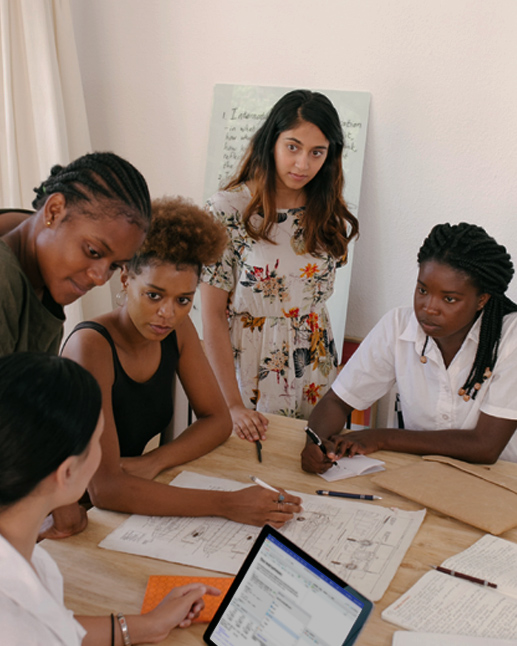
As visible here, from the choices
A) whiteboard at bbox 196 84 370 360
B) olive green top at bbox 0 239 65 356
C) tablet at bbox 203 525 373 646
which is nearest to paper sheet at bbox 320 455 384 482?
tablet at bbox 203 525 373 646

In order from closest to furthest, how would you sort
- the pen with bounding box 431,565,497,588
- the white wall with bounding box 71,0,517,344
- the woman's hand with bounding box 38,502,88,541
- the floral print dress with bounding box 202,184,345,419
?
1. the pen with bounding box 431,565,497,588
2. the woman's hand with bounding box 38,502,88,541
3. the floral print dress with bounding box 202,184,345,419
4. the white wall with bounding box 71,0,517,344

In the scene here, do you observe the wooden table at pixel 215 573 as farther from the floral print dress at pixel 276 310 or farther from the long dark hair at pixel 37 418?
the floral print dress at pixel 276 310

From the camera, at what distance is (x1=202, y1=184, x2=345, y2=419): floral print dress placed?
2143 mm

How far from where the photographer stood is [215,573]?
1165 millimetres

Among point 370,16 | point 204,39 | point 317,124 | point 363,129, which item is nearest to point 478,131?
point 363,129

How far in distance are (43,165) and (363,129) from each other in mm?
1485

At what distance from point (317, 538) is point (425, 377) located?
81 cm

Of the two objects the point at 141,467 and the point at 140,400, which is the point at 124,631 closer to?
the point at 141,467

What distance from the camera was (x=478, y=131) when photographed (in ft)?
8.43

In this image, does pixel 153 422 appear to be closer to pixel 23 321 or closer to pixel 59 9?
pixel 23 321

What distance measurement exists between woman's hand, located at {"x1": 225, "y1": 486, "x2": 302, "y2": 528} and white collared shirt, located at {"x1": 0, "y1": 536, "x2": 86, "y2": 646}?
0.54 meters

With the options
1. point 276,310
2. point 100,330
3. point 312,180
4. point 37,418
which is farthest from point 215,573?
A: point 312,180

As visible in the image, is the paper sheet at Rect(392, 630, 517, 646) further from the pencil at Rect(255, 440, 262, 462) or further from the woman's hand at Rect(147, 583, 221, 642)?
the pencil at Rect(255, 440, 262, 462)

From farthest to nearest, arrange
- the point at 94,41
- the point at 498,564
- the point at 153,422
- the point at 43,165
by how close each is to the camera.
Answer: the point at 94,41
the point at 43,165
the point at 153,422
the point at 498,564
